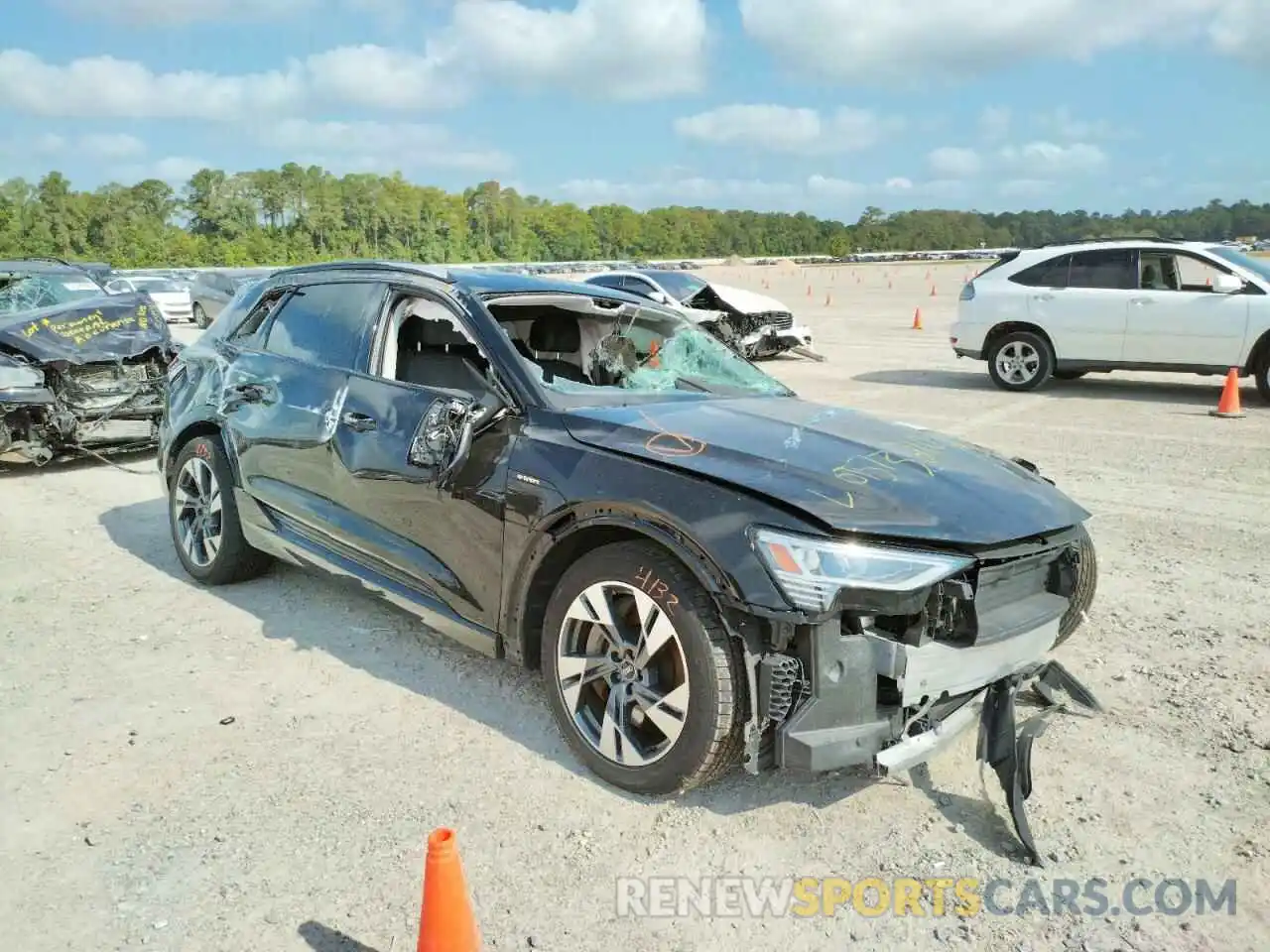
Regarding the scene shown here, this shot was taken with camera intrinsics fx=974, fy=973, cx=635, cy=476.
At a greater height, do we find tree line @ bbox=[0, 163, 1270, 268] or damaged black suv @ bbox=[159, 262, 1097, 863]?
tree line @ bbox=[0, 163, 1270, 268]

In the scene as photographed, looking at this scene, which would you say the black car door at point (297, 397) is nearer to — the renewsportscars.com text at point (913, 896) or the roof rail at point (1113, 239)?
the renewsportscars.com text at point (913, 896)

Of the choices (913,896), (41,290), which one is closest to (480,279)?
(913,896)

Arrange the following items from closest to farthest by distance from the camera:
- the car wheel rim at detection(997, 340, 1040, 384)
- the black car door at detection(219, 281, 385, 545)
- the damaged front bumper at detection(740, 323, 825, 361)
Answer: the black car door at detection(219, 281, 385, 545)
the car wheel rim at detection(997, 340, 1040, 384)
the damaged front bumper at detection(740, 323, 825, 361)

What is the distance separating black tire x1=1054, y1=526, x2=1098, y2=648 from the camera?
3.37 meters

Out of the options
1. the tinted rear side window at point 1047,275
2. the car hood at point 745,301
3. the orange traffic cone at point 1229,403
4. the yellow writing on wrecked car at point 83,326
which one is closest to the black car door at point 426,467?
the yellow writing on wrecked car at point 83,326

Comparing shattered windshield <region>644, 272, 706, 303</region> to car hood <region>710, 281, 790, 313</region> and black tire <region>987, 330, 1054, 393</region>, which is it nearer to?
car hood <region>710, 281, 790, 313</region>

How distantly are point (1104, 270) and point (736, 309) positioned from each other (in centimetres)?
579

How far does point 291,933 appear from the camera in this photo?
8.42 ft

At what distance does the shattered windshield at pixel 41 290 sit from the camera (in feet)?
31.0

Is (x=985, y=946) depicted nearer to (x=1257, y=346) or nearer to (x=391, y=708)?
(x=391, y=708)

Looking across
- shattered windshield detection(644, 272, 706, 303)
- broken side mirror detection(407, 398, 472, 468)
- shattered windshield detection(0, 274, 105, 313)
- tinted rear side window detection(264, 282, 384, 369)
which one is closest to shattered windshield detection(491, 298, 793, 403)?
broken side mirror detection(407, 398, 472, 468)

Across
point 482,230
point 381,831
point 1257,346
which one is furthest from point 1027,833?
point 482,230

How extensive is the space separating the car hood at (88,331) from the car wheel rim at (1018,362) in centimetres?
967

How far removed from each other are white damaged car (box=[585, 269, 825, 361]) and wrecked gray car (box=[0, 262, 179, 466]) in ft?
26.7
